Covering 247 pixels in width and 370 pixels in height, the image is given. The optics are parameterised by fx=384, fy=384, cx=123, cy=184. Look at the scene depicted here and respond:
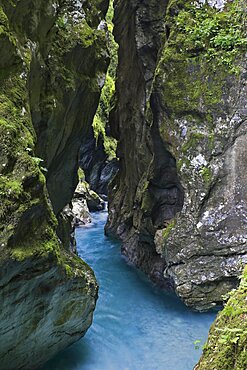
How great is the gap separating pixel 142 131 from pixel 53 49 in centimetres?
774

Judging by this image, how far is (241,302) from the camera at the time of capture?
11.0ft

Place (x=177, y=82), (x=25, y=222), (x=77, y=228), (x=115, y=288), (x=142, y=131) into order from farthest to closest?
(x=77, y=228) < (x=142, y=131) < (x=115, y=288) < (x=177, y=82) < (x=25, y=222)

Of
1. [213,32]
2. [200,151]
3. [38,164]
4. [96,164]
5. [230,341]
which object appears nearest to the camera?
[230,341]

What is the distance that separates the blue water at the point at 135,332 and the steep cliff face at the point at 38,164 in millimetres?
885

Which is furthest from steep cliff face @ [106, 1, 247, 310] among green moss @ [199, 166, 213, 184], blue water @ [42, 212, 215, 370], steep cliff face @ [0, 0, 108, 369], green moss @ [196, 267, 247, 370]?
green moss @ [196, 267, 247, 370]

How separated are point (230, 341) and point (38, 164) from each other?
350cm

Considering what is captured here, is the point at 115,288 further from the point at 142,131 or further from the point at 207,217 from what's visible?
the point at 142,131

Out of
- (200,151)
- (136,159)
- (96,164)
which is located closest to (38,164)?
(200,151)

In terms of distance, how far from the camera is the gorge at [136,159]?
484 cm

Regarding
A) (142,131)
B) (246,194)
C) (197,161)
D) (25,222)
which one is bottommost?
(25,222)

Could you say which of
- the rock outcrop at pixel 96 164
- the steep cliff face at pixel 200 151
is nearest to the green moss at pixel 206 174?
the steep cliff face at pixel 200 151

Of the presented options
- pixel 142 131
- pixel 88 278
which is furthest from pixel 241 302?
pixel 142 131

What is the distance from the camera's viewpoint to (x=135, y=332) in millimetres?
8953

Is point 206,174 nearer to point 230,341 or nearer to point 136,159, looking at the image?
point 136,159
